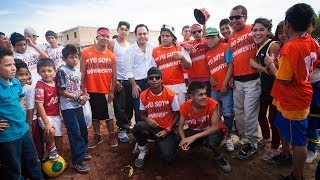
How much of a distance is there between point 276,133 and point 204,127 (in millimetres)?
1211

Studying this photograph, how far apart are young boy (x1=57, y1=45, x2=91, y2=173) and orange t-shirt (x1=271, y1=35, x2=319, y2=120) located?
2.99m

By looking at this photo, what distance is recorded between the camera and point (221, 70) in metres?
4.67

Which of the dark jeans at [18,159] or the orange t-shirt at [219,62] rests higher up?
the orange t-shirt at [219,62]

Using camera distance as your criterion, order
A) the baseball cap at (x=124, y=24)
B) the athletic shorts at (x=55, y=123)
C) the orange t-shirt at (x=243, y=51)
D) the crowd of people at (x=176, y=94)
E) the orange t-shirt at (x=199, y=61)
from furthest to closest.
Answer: the baseball cap at (x=124, y=24), the orange t-shirt at (x=199, y=61), the orange t-shirt at (x=243, y=51), the athletic shorts at (x=55, y=123), the crowd of people at (x=176, y=94)

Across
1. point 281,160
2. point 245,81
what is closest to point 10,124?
point 245,81

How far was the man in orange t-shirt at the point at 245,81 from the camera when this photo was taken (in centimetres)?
427

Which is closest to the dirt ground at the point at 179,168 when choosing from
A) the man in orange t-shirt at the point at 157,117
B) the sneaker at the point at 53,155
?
the man in orange t-shirt at the point at 157,117

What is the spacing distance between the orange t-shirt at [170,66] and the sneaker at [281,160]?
208cm

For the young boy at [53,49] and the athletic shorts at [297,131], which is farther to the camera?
the young boy at [53,49]

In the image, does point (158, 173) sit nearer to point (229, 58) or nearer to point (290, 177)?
→ point (290, 177)

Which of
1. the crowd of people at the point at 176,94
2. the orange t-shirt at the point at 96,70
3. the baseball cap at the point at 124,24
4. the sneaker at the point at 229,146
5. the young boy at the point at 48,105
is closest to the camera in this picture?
the crowd of people at the point at 176,94

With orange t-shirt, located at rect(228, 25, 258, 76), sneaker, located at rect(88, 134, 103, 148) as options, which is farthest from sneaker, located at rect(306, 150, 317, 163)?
sneaker, located at rect(88, 134, 103, 148)

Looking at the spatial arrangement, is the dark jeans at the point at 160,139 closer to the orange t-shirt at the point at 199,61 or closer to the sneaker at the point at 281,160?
the orange t-shirt at the point at 199,61

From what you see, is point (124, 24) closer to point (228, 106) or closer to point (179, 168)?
point (228, 106)
